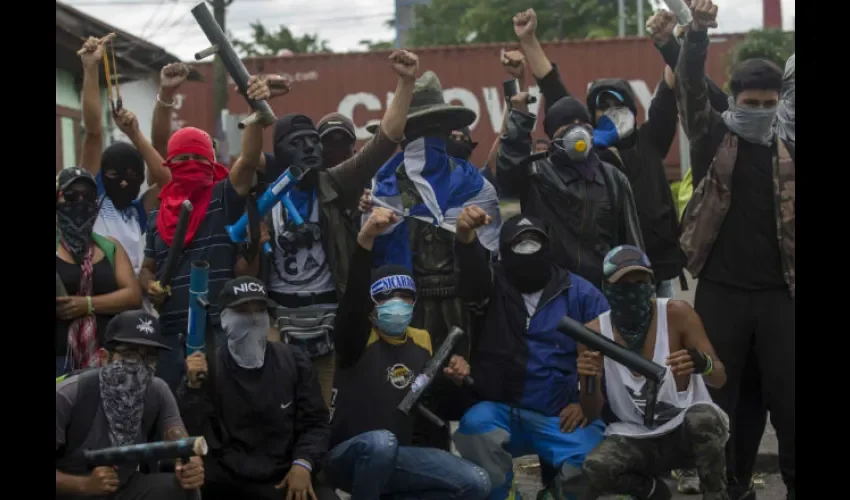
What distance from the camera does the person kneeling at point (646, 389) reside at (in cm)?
546

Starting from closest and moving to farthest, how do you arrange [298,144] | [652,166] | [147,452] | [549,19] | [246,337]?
[147,452], [246,337], [298,144], [652,166], [549,19]

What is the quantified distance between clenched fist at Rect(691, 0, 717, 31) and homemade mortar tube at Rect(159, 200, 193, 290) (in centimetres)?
253

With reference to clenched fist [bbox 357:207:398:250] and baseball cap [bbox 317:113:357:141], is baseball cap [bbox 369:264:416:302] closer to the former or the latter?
clenched fist [bbox 357:207:398:250]

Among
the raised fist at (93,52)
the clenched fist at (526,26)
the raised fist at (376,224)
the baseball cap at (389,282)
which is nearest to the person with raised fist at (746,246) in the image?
the clenched fist at (526,26)

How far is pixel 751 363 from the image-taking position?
605 cm

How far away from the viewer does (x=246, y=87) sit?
594 centimetres

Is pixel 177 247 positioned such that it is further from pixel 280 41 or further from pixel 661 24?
pixel 280 41

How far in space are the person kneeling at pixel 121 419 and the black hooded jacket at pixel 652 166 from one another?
107 inches

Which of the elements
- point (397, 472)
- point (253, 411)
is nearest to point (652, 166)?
point (397, 472)

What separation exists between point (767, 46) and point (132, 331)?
13.1 m

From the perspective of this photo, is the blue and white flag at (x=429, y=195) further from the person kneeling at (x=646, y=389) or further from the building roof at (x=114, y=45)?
the building roof at (x=114, y=45)

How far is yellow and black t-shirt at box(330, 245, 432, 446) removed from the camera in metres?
5.75
